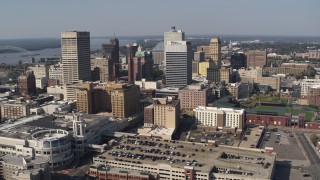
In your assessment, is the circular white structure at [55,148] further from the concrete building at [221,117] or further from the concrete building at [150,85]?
the concrete building at [150,85]

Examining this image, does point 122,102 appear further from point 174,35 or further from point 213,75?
point 174,35

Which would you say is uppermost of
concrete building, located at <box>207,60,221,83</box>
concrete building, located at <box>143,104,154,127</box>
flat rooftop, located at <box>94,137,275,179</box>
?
concrete building, located at <box>207,60,221,83</box>

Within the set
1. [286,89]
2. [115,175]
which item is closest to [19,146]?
[115,175]

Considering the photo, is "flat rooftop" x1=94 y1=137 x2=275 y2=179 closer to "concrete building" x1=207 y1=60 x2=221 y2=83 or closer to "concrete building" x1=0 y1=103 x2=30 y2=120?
"concrete building" x1=0 y1=103 x2=30 y2=120

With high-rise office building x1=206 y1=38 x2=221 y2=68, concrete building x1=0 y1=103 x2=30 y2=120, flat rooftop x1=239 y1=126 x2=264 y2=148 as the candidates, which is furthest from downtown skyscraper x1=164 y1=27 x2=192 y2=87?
concrete building x1=0 y1=103 x2=30 y2=120

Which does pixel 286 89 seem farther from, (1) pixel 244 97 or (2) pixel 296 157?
(2) pixel 296 157

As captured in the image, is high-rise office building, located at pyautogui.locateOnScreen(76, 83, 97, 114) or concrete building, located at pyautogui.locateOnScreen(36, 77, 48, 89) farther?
concrete building, located at pyautogui.locateOnScreen(36, 77, 48, 89)

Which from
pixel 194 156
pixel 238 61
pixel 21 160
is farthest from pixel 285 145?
pixel 238 61
